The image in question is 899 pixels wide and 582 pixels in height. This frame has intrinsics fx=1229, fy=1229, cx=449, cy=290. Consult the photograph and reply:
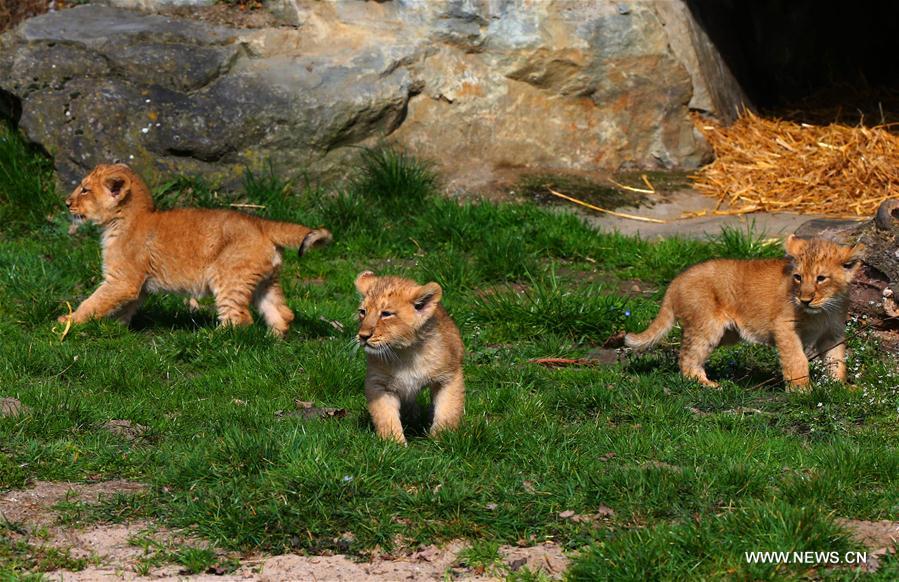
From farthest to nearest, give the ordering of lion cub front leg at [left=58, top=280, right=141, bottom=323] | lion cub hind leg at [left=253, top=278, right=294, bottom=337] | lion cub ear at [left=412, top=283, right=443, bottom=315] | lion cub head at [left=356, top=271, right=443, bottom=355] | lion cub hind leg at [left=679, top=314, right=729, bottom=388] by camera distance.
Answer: lion cub hind leg at [left=253, top=278, right=294, bottom=337], lion cub front leg at [left=58, top=280, right=141, bottom=323], lion cub hind leg at [left=679, top=314, right=729, bottom=388], lion cub ear at [left=412, top=283, right=443, bottom=315], lion cub head at [left=356, top=271, right=443, bottom=355]

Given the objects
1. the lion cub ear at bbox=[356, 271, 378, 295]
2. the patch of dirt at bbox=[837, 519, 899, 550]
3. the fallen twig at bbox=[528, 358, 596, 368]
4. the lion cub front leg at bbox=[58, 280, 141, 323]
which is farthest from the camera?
the lion cub front leg at bbox=[58, 280, 141, 323]

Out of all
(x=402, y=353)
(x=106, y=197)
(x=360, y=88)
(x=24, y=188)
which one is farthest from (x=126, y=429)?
(x=360, y=88)

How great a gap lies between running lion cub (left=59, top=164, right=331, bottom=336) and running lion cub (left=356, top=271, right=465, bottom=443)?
258 centimetres

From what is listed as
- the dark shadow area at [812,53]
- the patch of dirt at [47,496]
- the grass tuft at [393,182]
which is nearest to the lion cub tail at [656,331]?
the patch of dirt at [47,496]

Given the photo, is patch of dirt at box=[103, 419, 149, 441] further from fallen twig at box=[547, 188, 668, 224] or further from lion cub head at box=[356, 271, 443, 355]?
fallen twig at box=[547, 188, 668, 224]

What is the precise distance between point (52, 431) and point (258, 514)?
5.83 ft

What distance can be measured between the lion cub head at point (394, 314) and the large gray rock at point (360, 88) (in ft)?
19.2

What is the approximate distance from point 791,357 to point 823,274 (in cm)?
60

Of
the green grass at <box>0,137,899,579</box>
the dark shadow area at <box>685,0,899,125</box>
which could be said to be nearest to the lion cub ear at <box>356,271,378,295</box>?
the green grass at <box>0,137,899,579</box>

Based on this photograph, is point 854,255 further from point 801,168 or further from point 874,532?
point 801,168

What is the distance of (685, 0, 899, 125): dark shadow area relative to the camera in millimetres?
14922

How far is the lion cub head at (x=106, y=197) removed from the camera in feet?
32.3

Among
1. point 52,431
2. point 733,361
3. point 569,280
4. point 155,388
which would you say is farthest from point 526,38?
point 52,431

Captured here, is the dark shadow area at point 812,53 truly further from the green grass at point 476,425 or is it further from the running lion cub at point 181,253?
the running lion cub at point 181,253
